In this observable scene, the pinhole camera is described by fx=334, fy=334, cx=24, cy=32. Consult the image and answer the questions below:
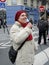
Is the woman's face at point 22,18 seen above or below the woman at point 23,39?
above

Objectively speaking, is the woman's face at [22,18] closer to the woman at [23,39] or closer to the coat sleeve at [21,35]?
the woman at [23,39]

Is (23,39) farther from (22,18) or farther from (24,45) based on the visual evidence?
(22,18)

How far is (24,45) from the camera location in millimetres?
5867

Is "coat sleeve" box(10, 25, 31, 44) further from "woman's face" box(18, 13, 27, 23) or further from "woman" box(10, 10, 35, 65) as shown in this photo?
"woman's face" box(18, 13, 27, 23)

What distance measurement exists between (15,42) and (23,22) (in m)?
0.38

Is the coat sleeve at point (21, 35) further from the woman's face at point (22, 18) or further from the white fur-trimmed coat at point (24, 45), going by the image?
the woman's face at point (22, 18)

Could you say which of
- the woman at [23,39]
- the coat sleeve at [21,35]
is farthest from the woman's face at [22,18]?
the coat sleeve at [21,35]

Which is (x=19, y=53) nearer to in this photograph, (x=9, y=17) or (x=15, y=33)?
(x=15, y=33)

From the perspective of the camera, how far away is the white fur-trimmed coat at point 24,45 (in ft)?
18.9

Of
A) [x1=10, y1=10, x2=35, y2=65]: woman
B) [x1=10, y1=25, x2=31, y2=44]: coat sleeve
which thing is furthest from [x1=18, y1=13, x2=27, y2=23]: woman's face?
[x1=10, y1=25, x2=31, y2=44]: coat sleeve

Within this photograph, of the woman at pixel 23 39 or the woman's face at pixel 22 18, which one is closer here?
the woman at pixel 23 39

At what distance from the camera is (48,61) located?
39.8ft

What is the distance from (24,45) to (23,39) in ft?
0.46

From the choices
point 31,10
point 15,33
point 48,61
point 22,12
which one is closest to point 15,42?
point 15,33
